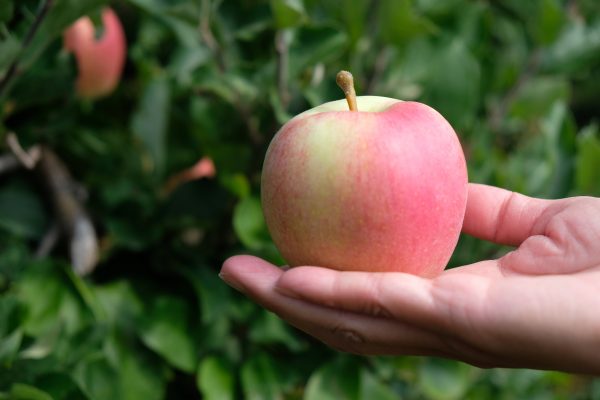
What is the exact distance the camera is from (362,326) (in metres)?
0.73

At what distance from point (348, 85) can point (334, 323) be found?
0.24 metres

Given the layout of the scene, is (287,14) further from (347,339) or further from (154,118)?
(347,339)

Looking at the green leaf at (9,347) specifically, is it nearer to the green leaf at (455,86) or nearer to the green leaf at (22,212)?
the green leaf at (22,212)

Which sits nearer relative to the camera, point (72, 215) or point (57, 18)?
point (57, 18)

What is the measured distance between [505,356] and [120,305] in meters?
0.67

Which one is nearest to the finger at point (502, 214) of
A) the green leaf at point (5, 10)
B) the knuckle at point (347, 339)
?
the knuckle at point (347, 339)

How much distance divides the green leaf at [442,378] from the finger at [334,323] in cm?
55

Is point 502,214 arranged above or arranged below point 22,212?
above

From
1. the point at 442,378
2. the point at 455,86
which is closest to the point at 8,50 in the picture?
the point at 455,86

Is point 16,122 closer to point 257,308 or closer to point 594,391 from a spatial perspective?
A: point 257,308

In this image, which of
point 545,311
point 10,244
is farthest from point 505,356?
point 10,244

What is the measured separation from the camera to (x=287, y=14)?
1.02 m

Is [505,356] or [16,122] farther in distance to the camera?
[16,122]

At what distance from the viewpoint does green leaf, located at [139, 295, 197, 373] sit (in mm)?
1148
